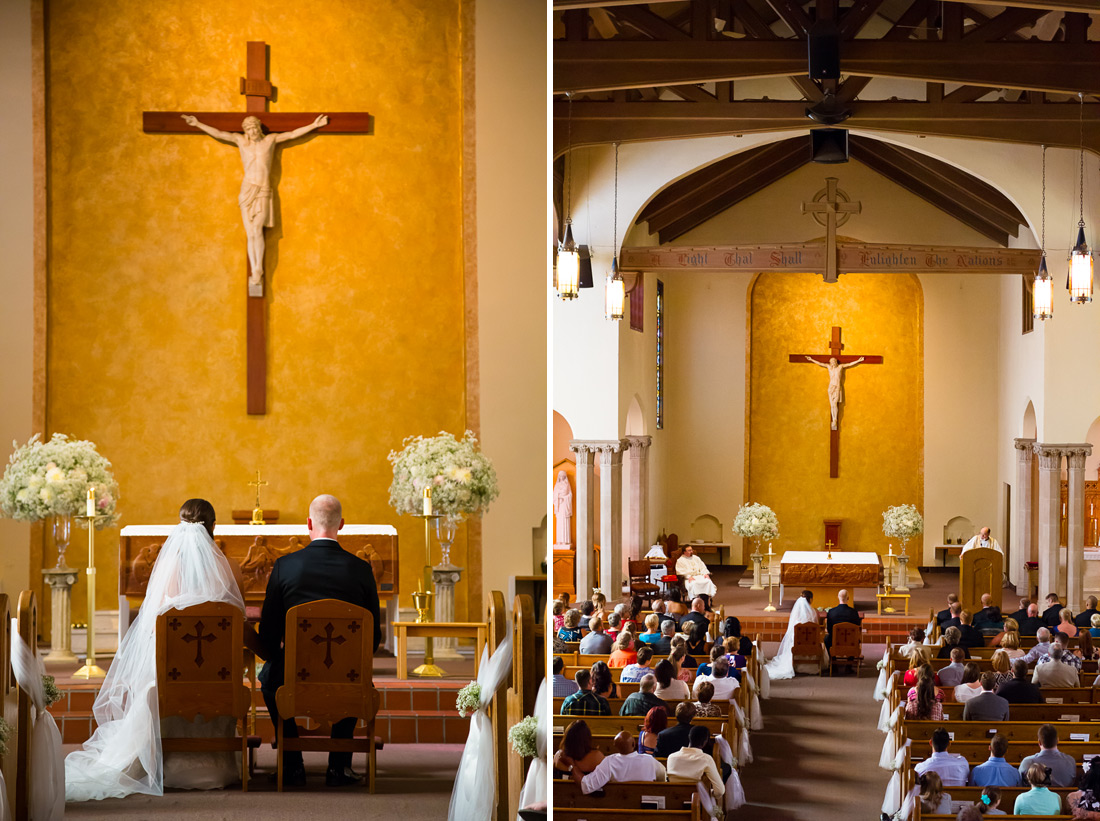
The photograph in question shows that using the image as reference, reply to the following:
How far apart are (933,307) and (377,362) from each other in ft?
47.3

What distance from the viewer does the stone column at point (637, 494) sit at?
15602 mm

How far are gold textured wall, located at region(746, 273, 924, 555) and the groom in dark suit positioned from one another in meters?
14.4

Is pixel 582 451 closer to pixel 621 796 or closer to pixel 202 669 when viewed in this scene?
pixel 621 796

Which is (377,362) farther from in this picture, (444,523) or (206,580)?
(206,580)

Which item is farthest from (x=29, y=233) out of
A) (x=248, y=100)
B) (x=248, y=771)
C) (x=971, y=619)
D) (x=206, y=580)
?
(x=971, y=619)

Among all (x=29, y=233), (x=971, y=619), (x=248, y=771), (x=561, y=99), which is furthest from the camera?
(x=971, y=619)

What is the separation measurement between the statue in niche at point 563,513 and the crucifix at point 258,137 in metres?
8.73

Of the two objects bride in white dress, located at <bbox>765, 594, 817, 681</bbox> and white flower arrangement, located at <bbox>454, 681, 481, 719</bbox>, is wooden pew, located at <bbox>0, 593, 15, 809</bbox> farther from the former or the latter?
bride in white dress, located at <bbox>765, 594, 817, 681</bbox>

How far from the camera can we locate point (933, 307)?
746 inches

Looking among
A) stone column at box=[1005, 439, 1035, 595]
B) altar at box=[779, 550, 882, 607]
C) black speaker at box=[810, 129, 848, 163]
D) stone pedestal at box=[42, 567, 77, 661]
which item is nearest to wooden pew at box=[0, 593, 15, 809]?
stone pedestal at box=[42, 567, 77, 661]

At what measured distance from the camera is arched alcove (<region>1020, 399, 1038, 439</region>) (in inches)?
664

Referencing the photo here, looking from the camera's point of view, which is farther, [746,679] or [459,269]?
[746,679]

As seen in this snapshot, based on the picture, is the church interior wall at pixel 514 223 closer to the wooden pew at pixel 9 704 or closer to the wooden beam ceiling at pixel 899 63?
the wooden beam ceiling at pixel 899 63

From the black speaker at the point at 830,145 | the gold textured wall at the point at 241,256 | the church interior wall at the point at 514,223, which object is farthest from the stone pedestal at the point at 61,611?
the black speaker at the point at 830,145
